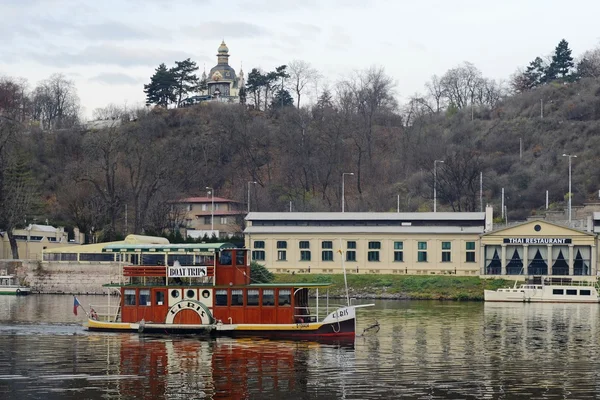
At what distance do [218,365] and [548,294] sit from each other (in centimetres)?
5707

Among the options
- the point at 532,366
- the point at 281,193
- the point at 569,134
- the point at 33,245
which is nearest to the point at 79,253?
the point at 33,245

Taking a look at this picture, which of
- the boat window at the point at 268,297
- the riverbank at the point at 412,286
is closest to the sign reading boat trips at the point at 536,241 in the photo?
the riverbank at the point at 412,286

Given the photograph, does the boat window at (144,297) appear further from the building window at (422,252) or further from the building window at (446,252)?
the building window at (446,252)

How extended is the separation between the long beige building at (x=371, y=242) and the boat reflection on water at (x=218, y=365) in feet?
171

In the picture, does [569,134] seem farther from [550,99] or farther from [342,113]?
[342,113]

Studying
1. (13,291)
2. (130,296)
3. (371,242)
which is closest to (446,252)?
(371,242)

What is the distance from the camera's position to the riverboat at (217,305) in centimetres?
6538

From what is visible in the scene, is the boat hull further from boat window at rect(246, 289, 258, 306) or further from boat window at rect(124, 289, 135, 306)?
boat window at rect(246, 289, 258, 306)

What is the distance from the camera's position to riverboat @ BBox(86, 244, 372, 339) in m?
65.4

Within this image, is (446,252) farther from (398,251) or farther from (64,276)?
(64,276)

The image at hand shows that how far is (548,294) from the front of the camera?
340 feet

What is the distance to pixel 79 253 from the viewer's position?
113812 millimetres

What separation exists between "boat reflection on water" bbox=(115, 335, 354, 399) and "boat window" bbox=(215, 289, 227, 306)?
287 centimetres

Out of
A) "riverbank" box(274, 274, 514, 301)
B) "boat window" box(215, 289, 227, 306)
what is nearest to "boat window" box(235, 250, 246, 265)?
"boat window" box(215, 289, 227, 306)
